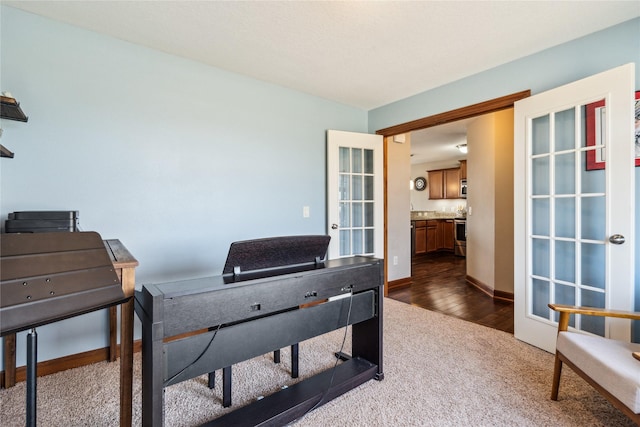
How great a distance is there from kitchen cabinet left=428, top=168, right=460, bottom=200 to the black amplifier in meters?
7.73

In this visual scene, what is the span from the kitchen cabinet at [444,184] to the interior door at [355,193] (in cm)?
479

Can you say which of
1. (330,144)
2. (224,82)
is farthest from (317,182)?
(224,82)

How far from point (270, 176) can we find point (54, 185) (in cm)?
167

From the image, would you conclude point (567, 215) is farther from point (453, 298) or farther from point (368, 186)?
point (368, 186)

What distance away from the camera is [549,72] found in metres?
2.42

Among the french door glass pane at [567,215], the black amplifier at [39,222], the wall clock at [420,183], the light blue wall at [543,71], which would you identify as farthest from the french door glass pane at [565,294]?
the wall clock at [420,183]

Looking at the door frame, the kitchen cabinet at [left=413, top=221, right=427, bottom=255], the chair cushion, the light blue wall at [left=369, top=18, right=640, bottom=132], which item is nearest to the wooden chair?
the chair cushion

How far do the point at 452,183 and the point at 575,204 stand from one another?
5.97 meters

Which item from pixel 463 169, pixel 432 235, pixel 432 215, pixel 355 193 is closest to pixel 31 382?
pixel 355 193

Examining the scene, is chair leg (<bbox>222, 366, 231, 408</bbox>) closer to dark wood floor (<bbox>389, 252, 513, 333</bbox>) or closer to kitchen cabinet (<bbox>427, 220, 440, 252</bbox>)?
dark wood floor (<bbox>389, 252, 513, 333</bbox>)

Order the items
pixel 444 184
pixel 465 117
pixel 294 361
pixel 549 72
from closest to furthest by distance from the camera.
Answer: pixel 294 361
pixel 549 72
pixel 465 117
pixel 444 184

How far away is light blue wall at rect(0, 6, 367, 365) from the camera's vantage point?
201cm

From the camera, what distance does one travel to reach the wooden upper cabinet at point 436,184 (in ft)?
26.7

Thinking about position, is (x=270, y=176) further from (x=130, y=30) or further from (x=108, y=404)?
(x=108, y=404)
